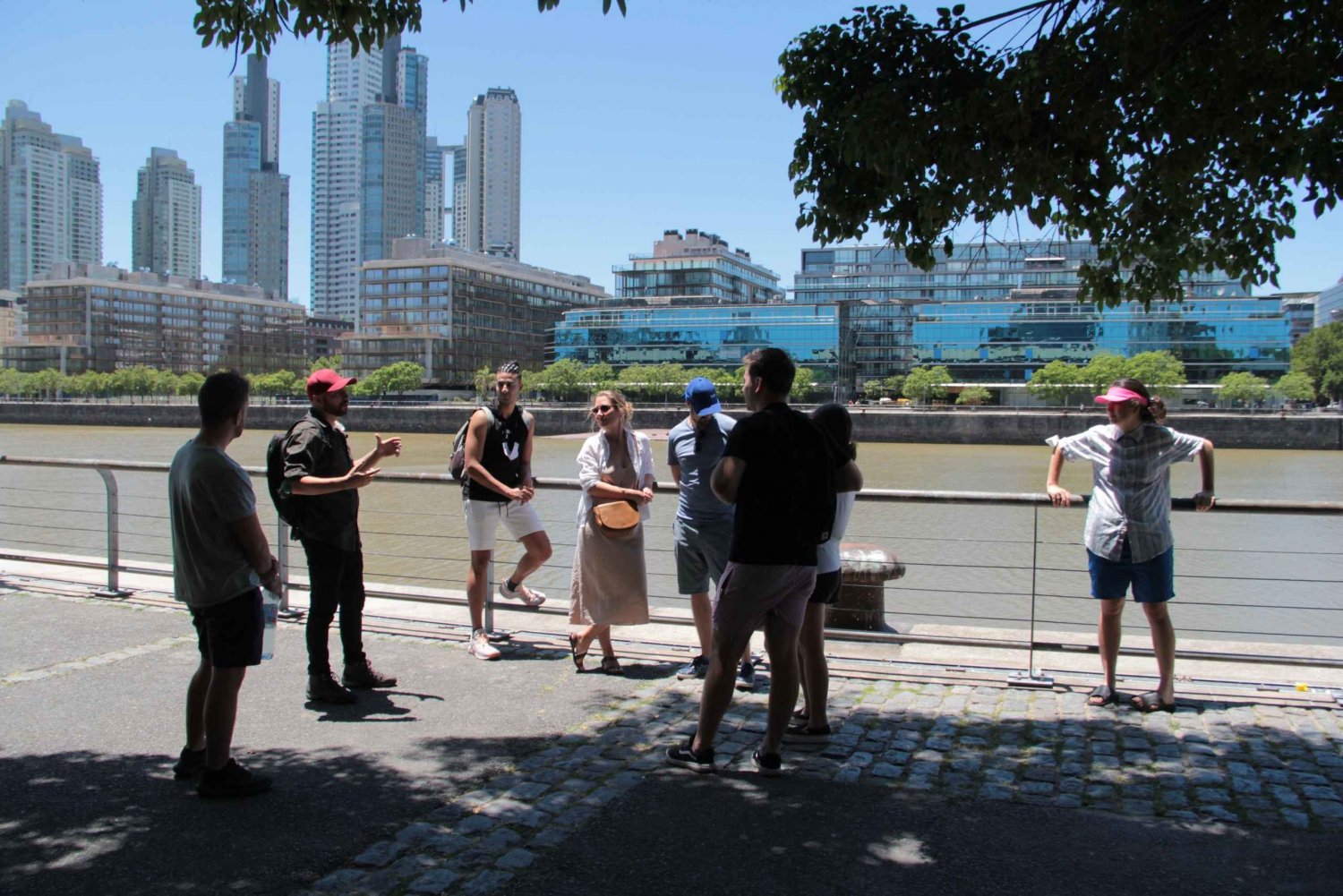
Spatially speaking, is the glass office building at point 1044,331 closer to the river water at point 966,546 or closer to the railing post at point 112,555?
the river water at point 966,546

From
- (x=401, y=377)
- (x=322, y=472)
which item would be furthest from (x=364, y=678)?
(x=401, y=377)

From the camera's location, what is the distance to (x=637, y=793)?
404 centimetres

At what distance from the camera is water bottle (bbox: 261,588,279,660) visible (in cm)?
421

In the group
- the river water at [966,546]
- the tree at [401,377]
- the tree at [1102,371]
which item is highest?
the tree at [1102,371]

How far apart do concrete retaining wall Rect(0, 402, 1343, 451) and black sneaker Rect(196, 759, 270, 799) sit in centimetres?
6480

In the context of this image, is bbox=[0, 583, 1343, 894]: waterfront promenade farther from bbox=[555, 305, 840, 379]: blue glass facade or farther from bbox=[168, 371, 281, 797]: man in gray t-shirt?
bbox=[555, 305, 840, 379]: blue glass facade

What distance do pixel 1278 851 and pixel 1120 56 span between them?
3347 mm

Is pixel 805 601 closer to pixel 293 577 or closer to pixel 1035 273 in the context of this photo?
pixel 293 577

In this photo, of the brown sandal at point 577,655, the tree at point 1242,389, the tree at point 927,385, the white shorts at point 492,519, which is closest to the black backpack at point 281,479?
the white shorts at point 492,519

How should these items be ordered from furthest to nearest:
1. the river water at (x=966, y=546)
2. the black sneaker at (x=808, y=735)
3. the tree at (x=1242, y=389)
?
the tree at (x=1242, y=389), the river water at (x=966, y=546), the black sneaker at (x=808, y=735)

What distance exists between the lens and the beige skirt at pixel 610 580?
19.5 ft

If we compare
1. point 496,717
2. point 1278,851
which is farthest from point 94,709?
point 1278,851

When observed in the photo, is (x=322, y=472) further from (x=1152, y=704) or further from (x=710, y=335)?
(x=710, y=335)

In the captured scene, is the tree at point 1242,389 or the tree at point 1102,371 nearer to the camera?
the tree at point 1242,389
